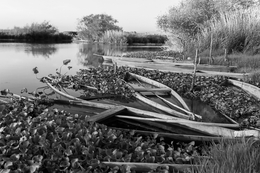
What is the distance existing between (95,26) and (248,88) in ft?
125

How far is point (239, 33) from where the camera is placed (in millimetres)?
10156

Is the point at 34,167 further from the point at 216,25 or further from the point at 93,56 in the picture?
the point at 93,56

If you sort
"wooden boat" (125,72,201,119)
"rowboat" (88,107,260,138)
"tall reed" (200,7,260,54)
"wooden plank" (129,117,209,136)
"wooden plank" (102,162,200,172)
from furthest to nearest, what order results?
1. "tall reed" (200,7,260,54)
2. "wooden boat" (125,72,201,119)
3. "wooden plank" (129,117,209,136)
4. "rowboat" (88,107,260,138)
5. "wooden plank" (102,162,200,172)

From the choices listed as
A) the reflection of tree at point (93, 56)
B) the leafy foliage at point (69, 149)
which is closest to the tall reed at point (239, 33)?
the reflection of tree at point (93, 56)

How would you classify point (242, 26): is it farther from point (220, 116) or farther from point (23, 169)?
point (23, 169)

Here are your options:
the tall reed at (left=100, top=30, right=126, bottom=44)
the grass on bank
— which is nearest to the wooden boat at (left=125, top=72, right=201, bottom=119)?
the grass on bank

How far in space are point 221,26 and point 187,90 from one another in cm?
620

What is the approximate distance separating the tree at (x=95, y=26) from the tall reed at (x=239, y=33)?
29.6 m

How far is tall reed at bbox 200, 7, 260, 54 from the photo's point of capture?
32.4 ft

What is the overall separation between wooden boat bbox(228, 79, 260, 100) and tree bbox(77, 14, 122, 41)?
34048 millimetres

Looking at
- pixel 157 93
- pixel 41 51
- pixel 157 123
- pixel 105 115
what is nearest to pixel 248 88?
pixel 157 93

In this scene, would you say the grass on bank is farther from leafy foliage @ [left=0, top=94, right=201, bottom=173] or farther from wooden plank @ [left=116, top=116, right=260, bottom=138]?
wooden plank @ [left=116, top=116, right=260, bottom=138]

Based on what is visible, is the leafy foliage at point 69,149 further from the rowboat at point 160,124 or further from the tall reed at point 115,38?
the tall reed at point 115,38

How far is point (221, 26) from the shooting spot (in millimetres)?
10938
